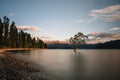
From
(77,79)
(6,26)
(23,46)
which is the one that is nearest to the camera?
(77,79)

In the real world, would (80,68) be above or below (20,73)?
below

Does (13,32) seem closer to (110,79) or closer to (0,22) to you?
(0,22)

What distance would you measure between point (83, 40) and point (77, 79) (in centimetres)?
9160

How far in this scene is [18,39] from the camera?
124125 mm

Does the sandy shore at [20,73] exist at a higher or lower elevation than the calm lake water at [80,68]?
higher

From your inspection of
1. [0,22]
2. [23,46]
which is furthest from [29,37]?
[0,22]

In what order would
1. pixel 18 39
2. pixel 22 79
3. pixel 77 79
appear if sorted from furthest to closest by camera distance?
pixel 18 39
pixel 77 79
pixel 22 79

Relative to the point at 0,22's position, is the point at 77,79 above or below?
below

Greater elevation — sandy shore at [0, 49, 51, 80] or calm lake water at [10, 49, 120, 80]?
sandy shore at [0, 49, 51, 80]

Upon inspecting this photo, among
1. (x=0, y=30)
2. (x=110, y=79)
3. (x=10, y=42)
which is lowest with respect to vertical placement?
(x=110, y=79)

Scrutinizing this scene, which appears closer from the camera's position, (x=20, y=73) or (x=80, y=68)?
(x=20, y=73)

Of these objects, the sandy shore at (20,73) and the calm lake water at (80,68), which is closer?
the sandy shore at (20,73)

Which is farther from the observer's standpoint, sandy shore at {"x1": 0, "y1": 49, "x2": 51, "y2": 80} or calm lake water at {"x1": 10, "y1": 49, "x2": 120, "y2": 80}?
calm lake water at {"x1": 10, "y1": 49, "x2": 120, "y2": 80}

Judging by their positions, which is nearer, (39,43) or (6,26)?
(6,26)
